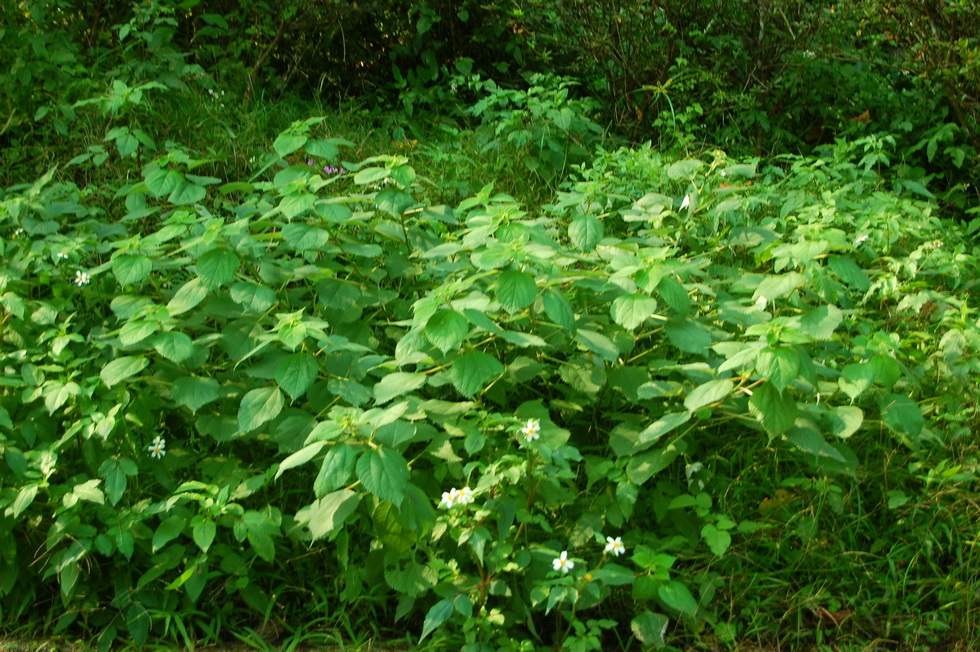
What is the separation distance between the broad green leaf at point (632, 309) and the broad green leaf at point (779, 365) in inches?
12.7

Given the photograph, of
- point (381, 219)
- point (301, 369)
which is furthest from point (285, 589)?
point (381, 219)

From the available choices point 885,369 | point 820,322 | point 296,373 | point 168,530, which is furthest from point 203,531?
point 885,369

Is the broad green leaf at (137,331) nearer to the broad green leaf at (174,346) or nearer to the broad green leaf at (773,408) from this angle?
the broad green leaf at (174,346)

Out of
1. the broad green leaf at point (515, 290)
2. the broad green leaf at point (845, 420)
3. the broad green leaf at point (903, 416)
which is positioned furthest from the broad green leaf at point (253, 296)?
the broad green leaf at point (903, 416)

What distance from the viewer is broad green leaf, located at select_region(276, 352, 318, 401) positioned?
7.71 feet

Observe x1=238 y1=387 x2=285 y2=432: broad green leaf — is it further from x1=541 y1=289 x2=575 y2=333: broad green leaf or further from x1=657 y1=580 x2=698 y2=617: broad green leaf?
x1=657 y1=580 x2=698 y2=617: broad green leaf

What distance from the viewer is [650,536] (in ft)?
8.19

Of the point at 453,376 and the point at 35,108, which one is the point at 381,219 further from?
the point at 35,108

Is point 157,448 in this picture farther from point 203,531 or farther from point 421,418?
point 421,418

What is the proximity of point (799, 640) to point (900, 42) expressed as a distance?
3.57 meters

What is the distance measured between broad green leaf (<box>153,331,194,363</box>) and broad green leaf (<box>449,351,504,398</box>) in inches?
27.4

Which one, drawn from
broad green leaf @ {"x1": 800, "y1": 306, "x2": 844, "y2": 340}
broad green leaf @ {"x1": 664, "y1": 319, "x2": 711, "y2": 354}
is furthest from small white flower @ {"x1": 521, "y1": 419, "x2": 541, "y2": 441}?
broad green leaf @ {"x1": 800, "y1": 306, "x2": 844, "y2": 340}

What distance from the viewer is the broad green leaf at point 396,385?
2.36 m

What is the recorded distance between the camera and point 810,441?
2354 mm
